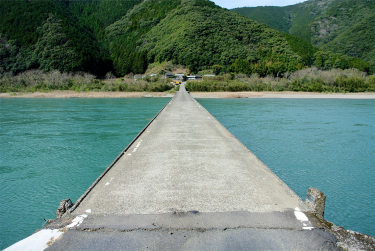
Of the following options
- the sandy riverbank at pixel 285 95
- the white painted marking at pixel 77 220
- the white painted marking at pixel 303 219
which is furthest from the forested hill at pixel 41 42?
the white painted marking at pixel 303 219

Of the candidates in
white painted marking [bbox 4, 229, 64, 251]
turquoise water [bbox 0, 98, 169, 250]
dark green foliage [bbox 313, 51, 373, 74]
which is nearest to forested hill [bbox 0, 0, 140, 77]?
dark green foliage [bbox 313, 51, 373, 74]

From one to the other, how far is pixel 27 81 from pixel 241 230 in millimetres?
58125

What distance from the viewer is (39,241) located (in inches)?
111

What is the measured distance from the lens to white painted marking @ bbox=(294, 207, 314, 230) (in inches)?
120

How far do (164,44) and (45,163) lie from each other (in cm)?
8858

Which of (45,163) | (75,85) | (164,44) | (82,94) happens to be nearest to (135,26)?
(164,44)

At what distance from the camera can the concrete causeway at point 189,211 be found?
278cm

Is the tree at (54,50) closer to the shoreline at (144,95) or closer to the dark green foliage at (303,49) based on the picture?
the shoreline at (144,95)

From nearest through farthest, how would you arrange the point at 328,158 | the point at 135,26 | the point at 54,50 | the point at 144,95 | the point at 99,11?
1. the point at 328,158
2. the point at 144,95
3. the point at 54,50
4. the point at 135,26
5. the point at 99,11

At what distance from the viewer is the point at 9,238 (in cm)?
440

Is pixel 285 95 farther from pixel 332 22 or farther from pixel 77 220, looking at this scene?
pixel 332 22

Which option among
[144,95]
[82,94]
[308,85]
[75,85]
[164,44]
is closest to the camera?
[144,95]

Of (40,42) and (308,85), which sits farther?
(40,42)

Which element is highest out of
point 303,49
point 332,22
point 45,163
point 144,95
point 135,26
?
point 332,22
